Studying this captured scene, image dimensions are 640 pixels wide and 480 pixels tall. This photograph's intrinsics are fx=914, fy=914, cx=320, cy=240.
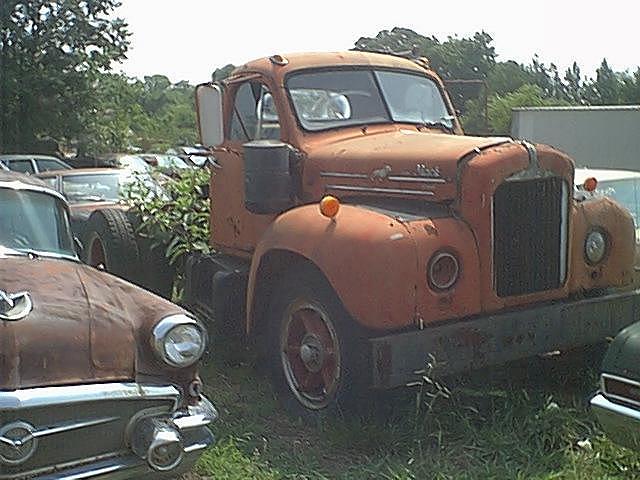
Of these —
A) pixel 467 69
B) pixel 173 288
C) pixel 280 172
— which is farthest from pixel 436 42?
pixel 280 172

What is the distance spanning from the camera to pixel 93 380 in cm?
373

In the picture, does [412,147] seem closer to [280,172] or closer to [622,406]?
[280,172]

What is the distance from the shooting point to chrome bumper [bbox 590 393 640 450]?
149 inches

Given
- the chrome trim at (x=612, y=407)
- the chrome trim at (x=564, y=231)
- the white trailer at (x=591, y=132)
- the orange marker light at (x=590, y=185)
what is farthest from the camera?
the white trailer at (x=591, y=132)

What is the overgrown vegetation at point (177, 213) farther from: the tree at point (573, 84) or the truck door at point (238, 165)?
the tree at point (573, 84)

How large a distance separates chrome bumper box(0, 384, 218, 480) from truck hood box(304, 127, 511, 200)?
6.34 ft

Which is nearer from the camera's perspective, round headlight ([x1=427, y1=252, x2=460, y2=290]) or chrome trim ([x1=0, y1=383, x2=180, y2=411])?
chrome trim ([x1=0, y1=383, x2=180, y2=411])

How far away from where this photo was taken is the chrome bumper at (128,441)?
350 centimetres

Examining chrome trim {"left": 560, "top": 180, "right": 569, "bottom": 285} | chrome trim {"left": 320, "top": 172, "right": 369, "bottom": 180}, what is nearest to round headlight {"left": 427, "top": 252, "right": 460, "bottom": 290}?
chrome trim {"left": 560, "top": 180, "right": 569, "bottom": 285}

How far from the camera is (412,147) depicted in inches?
221

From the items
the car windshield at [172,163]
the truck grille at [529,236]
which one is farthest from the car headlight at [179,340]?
the car windshield at [172,163]

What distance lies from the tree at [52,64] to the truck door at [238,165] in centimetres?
1617

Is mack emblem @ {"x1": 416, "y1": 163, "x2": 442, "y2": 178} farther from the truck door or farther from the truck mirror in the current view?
the truck mirror

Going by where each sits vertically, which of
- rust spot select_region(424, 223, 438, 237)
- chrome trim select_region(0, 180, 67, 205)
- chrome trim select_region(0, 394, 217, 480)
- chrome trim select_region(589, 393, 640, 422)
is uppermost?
chrome trim select_region(0, 180, 67, 205)
